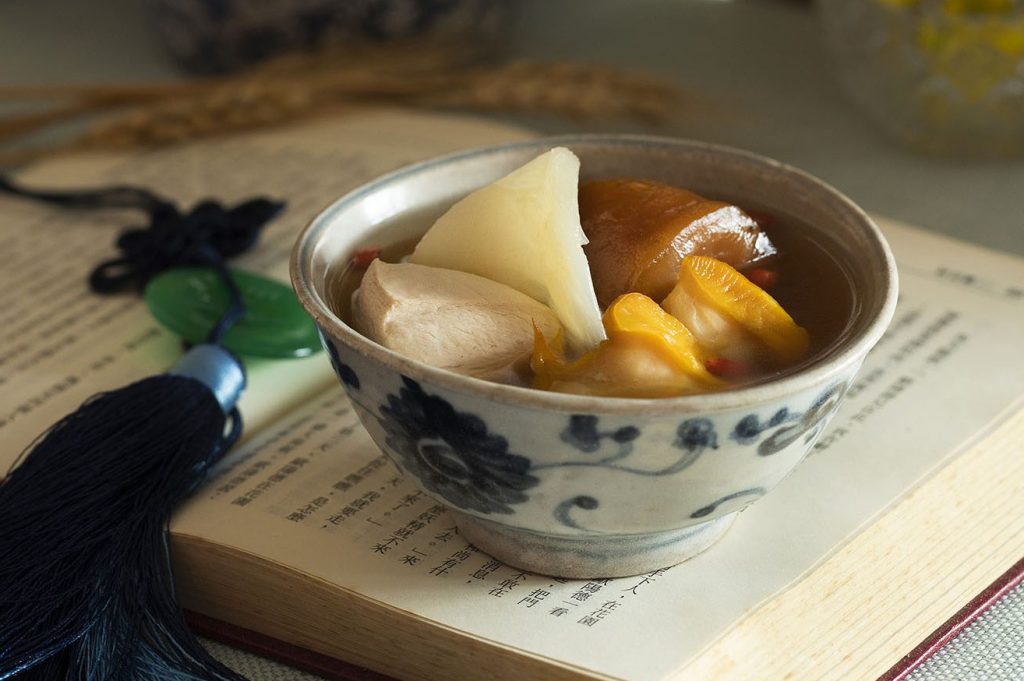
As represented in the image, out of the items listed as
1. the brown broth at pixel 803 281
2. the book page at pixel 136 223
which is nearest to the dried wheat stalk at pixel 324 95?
the book page at pixel 136 223

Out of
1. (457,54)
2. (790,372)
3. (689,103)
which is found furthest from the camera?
(457,54)

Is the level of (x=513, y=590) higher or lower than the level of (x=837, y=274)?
lower

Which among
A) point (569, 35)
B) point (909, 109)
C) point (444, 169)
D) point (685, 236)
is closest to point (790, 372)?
point (685, 236)

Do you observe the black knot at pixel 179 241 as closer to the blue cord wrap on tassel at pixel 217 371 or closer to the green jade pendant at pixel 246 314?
the green jade pendant at pixel 246 314

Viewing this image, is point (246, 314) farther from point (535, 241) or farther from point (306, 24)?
point (306, 24)

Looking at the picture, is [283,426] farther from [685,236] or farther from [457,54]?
[457,54]

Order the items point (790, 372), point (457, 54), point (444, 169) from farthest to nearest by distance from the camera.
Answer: point (457, 54)
point (444, 169)
point (790, 372)

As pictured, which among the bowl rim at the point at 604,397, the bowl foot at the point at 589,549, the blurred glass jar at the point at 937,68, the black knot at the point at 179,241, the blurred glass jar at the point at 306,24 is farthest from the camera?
the blurred glass jar at the point at 306,24

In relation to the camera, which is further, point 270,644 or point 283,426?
point 283,426
